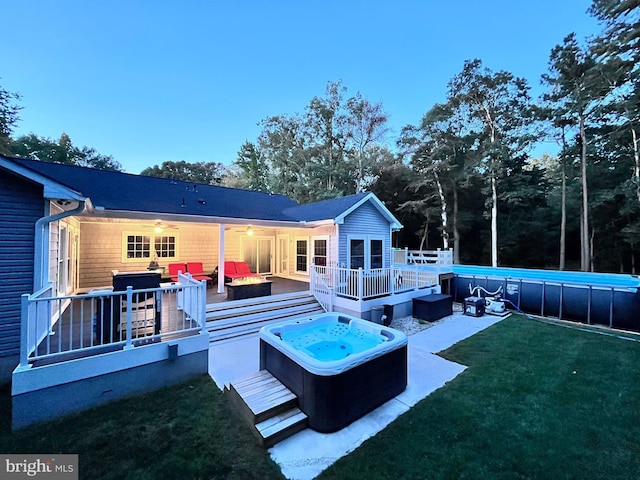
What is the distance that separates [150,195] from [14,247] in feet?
17.3

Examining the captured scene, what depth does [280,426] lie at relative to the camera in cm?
337

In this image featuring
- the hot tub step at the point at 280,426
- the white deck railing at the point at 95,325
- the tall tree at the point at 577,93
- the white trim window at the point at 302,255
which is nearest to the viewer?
the hot tub step at the point at 280,426

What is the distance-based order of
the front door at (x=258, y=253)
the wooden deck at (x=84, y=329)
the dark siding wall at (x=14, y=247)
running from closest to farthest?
the wooden deck at (x=84, y=329)
the dark siding wall at (x=14, y=247)
the front door at (x=258, y=253)

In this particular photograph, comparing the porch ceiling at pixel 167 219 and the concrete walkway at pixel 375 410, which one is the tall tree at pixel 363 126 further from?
the concrete walkway at pixel 375 410

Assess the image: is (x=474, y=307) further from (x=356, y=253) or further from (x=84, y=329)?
(x=84, y=329)

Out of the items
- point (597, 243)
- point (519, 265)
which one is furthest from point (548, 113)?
point (519, 265)

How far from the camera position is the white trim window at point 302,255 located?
1199 centimetres

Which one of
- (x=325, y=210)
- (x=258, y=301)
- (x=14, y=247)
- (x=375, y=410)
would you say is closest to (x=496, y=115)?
(x=325, y=210)

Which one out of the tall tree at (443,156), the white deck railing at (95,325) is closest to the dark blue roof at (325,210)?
the white deck railing at (95,325)

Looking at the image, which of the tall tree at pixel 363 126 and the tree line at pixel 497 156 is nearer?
the tree line at pixel 497 156

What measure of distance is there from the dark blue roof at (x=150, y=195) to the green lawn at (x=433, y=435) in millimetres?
5321

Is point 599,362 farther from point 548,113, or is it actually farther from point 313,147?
point 313,147

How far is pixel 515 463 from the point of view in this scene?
2.91 m

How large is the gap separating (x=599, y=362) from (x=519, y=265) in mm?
21703
